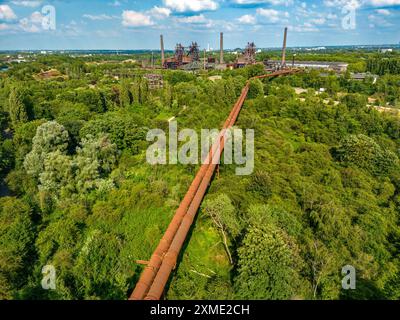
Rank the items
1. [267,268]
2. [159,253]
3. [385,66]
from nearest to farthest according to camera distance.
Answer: [267,268] → [159,253] → [385,66]

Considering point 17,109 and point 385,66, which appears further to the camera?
point 385,66

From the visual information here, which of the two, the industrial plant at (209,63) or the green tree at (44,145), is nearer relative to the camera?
the green tree at (44,145)

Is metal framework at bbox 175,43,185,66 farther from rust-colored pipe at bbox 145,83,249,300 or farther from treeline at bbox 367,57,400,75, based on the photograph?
rust-colored pipe at bbox 145,83,249,300

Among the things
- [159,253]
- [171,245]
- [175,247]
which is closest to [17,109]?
[171,245]

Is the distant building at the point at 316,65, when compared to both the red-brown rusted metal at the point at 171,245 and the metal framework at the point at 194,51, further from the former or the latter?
the red-brown rusted metal at the point at 171,245

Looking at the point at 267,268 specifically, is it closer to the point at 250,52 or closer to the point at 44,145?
the point at 44,145

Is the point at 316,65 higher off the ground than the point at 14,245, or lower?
higher

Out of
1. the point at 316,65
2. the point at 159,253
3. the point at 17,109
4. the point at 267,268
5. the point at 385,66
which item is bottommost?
the point at 267,268

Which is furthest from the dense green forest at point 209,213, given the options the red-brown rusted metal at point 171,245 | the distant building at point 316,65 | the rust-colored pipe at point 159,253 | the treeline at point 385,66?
the distant building at point 316,65

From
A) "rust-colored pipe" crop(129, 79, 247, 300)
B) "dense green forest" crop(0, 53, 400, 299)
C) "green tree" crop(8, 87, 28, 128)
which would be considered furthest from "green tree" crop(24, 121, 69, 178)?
"rust-colored pipe" crop(129, 79, 247, 300)
